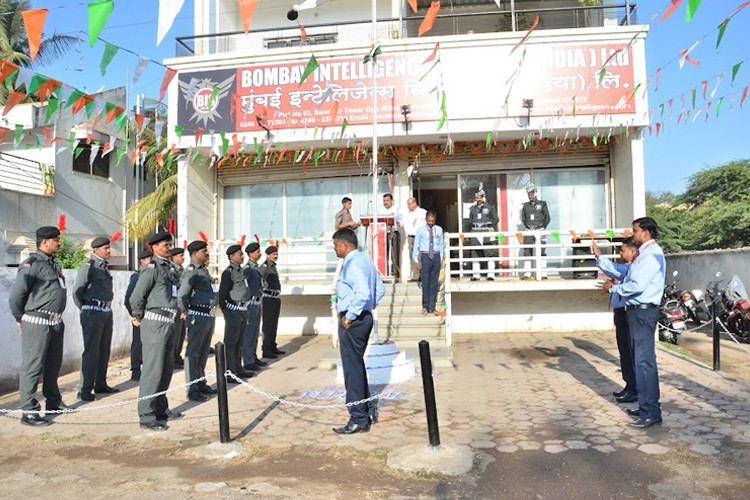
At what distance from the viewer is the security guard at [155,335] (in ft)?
17.5

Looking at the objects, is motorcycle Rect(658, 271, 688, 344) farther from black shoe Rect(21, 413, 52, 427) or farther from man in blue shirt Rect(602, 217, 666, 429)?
black shoe Rect(21, 413, 52, 427)

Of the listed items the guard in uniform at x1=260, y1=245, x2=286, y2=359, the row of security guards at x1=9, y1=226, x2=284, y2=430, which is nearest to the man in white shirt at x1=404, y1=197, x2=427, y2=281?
the guard in uniform at x1=260, y1=245, x2=286, y2=359

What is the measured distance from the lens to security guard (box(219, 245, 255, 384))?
7074 mm

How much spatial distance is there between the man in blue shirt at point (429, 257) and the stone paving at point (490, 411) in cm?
141

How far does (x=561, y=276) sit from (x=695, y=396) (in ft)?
20.3

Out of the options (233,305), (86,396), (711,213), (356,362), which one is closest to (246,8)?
(356,362)

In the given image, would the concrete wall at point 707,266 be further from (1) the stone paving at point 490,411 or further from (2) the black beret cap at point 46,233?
(2) the black beret cap at point 46,233

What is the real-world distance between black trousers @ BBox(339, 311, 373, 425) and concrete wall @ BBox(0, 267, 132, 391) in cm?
472

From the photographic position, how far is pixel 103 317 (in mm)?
6852

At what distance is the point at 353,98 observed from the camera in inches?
445

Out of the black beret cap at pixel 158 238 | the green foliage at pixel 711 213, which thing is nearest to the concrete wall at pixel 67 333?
Result: the black beret cap at pixel 158 238

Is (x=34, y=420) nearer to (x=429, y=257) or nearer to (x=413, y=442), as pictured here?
(x=413, y=442)

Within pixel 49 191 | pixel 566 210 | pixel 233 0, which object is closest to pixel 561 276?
pixel 566 210

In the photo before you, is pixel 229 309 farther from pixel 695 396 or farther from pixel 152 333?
pixel 695 396
